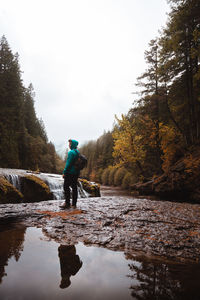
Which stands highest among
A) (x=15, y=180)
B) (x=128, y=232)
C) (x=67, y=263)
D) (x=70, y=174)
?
(x=70, y=174)

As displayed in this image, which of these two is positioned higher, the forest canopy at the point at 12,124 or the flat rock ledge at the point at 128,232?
the forest canopy at the point at 12,124

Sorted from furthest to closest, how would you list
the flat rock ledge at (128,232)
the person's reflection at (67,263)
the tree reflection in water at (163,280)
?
the flat rock ledge at (128,232) < the person's reflection at (67,263) < the tree reflection in water at (163,280)

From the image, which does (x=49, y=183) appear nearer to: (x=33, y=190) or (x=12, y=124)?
(x=33, y=190)

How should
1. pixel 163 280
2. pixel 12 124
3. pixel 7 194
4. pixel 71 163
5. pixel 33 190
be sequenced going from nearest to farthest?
pixel 163 280
pixel 71 163
pixel 7 194
pixel 33 190
pixel 12 124

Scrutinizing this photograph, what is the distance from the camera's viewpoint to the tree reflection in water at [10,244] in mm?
1722

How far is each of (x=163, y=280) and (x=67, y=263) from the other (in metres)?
1.00

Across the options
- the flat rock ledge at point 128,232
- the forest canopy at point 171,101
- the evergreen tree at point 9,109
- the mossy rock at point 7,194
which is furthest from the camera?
the evergreen tree at point 9,109

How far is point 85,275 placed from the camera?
4.98ft

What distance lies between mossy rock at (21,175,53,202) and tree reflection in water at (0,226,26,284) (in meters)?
5.76

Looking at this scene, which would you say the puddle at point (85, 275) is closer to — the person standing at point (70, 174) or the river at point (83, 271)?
the river at point (83, 271)

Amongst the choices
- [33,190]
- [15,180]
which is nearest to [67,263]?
[33,190]

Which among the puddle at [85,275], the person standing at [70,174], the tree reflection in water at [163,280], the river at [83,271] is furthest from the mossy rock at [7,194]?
the tree reflection in water at [163,280]

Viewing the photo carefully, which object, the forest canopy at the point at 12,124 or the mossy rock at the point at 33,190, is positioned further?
the forest canopy at the point at 12,124

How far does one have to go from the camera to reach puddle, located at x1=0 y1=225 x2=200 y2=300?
125 cm
